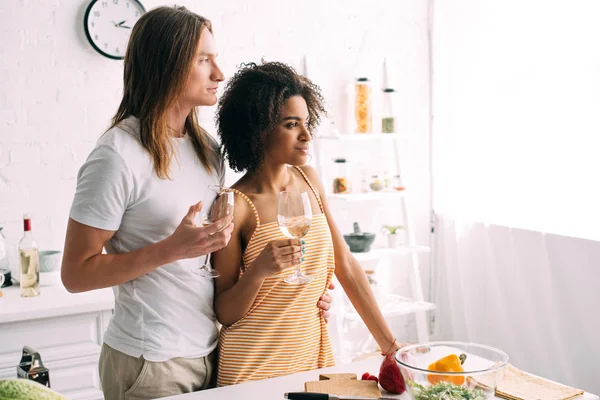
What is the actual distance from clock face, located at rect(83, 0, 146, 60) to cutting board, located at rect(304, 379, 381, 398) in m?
2.35

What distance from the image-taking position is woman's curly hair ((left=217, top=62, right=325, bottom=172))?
1.99 m

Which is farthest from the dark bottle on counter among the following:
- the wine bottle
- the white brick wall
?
the white brick wall

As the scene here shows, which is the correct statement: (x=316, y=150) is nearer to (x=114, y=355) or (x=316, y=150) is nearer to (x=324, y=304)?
(x=324, y=304)

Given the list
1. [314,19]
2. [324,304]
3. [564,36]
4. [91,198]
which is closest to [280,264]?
[324,304]

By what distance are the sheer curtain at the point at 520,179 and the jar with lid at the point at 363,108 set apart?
0.55 meters

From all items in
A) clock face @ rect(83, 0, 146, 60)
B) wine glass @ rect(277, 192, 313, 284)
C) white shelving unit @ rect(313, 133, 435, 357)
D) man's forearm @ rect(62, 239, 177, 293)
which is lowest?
white shelving unit @ rect(313, 133, 435, 357)

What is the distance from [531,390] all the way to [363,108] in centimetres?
262

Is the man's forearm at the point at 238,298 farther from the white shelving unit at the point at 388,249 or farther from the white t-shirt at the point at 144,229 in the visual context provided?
the white shelving unit at the point at 388,249

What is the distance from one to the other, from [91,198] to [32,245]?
1536 millimetres

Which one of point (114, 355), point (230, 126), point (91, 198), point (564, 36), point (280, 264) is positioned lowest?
point (114, 355)

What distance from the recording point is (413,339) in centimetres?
449

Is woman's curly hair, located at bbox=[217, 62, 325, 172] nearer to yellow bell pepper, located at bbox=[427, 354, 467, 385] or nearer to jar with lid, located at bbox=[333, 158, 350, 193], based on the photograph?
yellow bell pepper, located at bbox=[427, 354, 467, 385]

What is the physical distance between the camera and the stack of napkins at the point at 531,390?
60.8 inches

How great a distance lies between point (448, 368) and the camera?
1.41 metres
